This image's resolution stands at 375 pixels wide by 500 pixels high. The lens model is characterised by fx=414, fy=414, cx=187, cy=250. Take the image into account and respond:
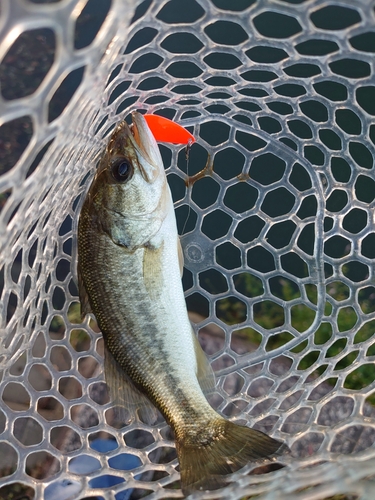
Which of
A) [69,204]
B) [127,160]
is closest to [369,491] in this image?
[127,160]

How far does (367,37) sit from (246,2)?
1.03 metres

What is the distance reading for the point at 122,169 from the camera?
1.88 meters

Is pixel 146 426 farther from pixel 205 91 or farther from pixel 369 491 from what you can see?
pixel 205 91

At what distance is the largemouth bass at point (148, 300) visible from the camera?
6.19ft

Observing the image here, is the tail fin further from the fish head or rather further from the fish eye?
the fish eye

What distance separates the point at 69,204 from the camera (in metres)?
2.42

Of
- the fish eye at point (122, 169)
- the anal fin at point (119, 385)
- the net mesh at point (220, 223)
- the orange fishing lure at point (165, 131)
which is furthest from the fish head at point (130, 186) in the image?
the anal fin at point (119, 385)

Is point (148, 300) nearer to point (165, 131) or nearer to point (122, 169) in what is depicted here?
point (122, 169)

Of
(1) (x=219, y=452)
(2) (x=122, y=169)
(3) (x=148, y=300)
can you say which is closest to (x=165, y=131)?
(2) (x=122, y=169)

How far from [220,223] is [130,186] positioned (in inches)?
54.5

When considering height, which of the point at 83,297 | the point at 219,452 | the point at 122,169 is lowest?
the point at 219,452

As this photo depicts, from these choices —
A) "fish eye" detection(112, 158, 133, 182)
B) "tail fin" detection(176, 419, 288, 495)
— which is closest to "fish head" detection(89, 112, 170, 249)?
"fish eye" detection(112, 158, 133, 182)

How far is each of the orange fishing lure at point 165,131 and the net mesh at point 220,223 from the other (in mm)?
184

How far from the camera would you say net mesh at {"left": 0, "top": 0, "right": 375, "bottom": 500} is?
5.29 feet
